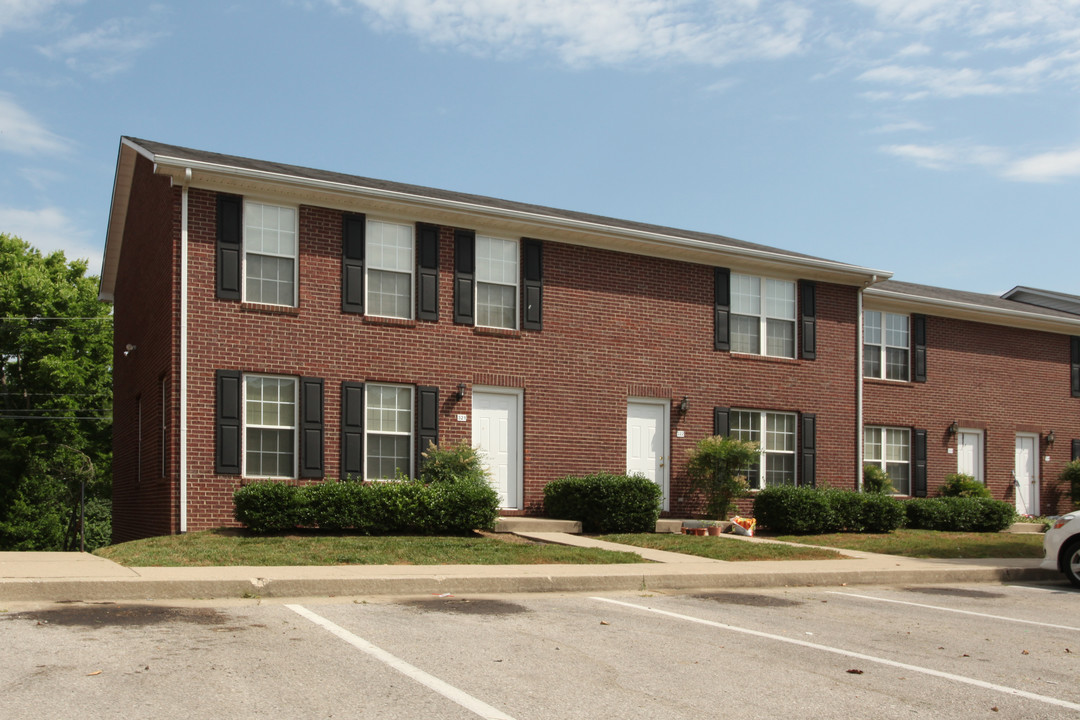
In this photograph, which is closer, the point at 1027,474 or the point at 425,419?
the point at 425,419

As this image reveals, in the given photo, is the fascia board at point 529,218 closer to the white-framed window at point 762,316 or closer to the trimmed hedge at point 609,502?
the white-framed window at point 762,316

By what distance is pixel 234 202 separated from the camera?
55.1 ft

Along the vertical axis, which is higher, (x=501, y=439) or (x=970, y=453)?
(x=501, y=439)

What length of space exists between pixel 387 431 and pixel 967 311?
14.8 m

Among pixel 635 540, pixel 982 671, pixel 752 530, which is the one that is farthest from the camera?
pixel 752 530

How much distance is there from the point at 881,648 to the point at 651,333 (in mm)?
12669

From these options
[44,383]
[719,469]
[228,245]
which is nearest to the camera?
[228,245]

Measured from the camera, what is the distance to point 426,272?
1831 cm

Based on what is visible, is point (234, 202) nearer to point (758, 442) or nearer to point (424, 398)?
point (424, 398)

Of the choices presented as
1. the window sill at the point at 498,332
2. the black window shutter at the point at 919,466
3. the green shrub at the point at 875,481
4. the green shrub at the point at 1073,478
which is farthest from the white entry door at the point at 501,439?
the green shrub at the point at 1073,478

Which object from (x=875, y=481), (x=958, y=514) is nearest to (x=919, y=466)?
(x=875, y=481)

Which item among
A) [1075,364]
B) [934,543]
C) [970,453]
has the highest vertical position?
[1075,364]

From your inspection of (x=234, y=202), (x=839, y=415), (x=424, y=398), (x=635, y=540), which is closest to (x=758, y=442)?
(x=839, y=415)

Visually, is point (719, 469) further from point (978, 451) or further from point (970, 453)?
point (978, 451)
